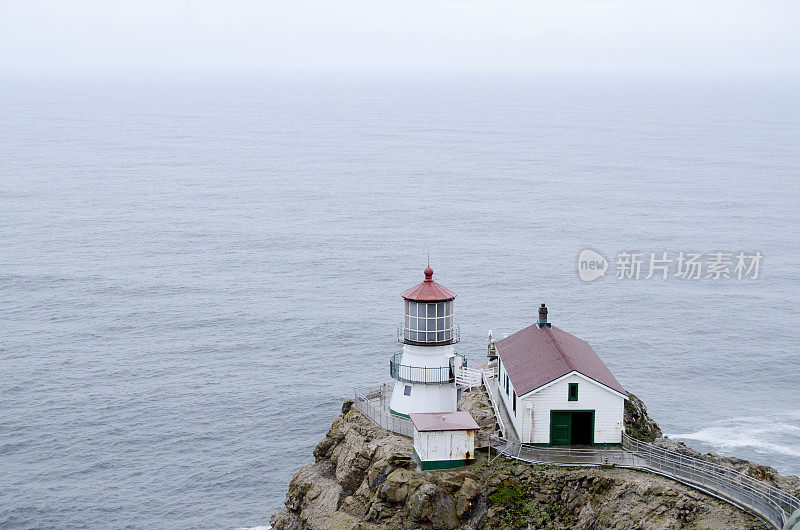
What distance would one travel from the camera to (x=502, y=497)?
3148 centimetres

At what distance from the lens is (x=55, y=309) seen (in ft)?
235

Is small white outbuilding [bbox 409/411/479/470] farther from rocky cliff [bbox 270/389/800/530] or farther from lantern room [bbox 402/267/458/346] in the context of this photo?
lantern room [bbox 402/267/458/346]

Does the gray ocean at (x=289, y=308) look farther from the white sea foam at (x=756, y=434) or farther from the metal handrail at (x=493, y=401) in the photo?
the metal handrail at (x=493, y=401)

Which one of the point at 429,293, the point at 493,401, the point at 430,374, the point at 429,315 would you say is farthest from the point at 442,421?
the point at 493,401

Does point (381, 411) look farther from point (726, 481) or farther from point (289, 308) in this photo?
point (289, 308)

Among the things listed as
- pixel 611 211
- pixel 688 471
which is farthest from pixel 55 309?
pixel 611 211

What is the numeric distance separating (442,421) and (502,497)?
3.40m

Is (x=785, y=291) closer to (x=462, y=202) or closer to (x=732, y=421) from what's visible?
(x=732, y=421)

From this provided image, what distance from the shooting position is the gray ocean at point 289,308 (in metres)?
50.4

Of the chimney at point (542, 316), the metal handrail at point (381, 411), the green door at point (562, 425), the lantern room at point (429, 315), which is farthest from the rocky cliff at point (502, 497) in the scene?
the chimney at point (542, 316)

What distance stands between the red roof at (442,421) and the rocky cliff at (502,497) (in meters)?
1.20

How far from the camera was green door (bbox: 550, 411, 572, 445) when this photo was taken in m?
33.3

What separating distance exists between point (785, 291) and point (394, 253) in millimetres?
32691

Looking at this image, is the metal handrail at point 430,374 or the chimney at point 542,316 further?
the chimney at point 542,316
